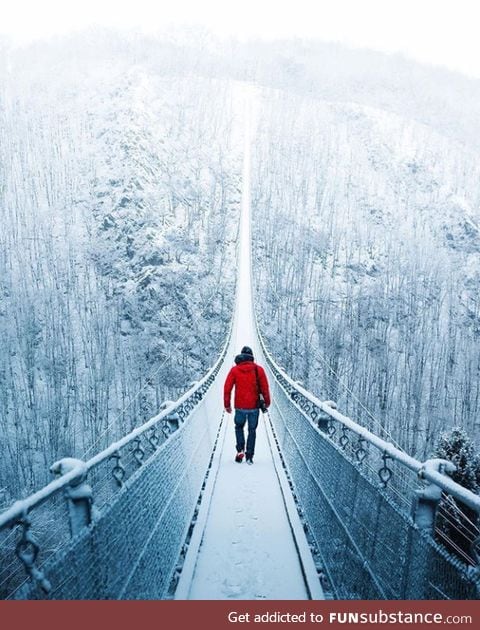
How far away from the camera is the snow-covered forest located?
37.0 m

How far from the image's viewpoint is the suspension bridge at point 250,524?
1838mm

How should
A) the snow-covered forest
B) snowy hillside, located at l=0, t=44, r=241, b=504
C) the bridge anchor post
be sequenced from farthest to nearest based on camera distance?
1. the snow-covered forest
2. snowy hillside, located at l=0, t=44, r=241, b=504
3. the bridge anchor post

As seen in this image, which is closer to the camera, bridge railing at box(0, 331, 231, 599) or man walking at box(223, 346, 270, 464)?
bridge railing at box(0, 331, 231, 599)

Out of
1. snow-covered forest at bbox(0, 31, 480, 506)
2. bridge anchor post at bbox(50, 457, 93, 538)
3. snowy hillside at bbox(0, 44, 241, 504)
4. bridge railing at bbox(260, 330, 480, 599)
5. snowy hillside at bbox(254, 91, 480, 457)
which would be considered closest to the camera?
bridge railing at bbox(260, 330, 480, 599)

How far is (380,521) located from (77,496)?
1.46 metres

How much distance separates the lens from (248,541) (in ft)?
12.9

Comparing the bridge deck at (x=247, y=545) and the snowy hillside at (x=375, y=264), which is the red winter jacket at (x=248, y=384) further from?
the snowy hillside at (x=375, y=264)

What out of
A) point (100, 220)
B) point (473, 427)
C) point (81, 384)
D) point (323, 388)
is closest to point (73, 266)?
point (100, 220)

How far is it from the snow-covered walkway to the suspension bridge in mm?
13

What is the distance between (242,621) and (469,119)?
85855 mm

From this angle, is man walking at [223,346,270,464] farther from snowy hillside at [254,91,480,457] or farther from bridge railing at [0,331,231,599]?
snowy hillside at [254,91,480,457]

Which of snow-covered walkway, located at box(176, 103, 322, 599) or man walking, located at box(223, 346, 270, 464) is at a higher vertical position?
man walking, located at box(223, 346, 270, 464)

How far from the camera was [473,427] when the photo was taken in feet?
113

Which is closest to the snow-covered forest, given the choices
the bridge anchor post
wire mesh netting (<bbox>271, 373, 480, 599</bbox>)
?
wire mesh netting (<bbox>271, 373, 480, 599</bbox>)
